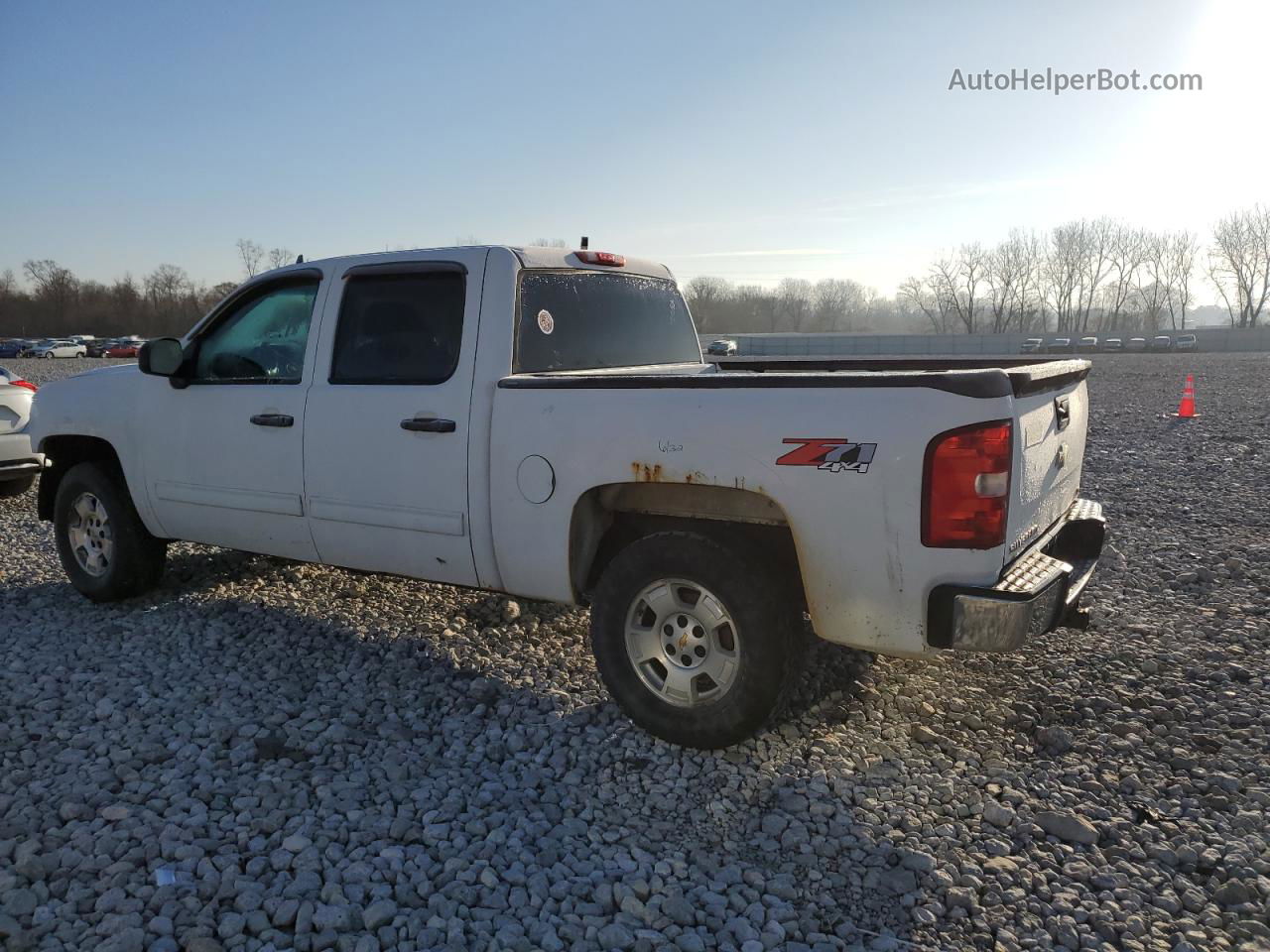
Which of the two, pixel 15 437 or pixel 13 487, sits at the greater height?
pixel 15 437

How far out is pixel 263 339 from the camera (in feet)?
16.3

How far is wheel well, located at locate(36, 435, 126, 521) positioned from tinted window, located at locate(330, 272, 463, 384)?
6.87 ft

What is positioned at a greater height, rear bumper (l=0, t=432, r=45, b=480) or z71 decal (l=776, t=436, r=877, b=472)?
z71 decal (l=776, t=436, r=877, b=472)

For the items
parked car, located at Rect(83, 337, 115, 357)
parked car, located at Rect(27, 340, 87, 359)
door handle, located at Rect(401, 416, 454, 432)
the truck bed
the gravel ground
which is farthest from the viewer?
parked car, located at Rect(83, 337, 115, 357)

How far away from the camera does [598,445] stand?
363 centimetres

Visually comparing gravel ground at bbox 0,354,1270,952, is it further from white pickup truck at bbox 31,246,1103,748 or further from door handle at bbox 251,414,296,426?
door handle at bbox 251,414,296,426

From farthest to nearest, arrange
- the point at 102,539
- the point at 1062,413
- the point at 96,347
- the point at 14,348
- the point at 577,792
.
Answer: the point at 96,347
the point at 14,348
the point at 102,539
the point at 1062,413
the point at 577,792

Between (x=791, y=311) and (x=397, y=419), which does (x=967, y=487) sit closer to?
(x=397, y=419)

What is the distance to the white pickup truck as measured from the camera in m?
3.07

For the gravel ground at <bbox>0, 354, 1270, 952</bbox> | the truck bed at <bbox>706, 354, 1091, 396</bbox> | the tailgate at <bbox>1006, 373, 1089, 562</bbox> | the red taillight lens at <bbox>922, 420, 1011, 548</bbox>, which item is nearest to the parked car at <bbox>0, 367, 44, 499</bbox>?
the gravel ground at <bbox>0, 354, 1270, 952</bbox>

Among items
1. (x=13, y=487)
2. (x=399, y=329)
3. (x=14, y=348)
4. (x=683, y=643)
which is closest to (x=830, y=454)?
(x=683, y=643)

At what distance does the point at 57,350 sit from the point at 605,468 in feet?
212

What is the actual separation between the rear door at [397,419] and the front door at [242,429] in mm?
183

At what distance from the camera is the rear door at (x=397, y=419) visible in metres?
4.10
